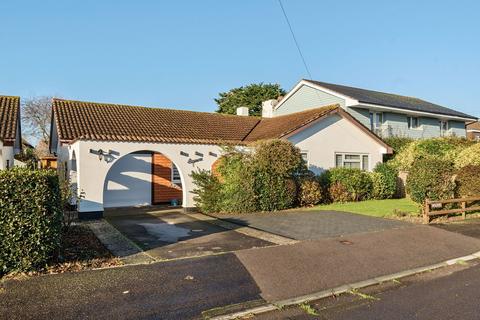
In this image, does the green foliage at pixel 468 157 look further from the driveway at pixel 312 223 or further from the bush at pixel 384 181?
the driveway at pixel 312 223

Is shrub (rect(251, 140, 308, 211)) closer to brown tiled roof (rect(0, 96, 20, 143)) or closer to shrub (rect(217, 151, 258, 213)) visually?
shrub (rect(217, 151, 258, 213))

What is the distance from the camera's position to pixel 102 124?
603 inches

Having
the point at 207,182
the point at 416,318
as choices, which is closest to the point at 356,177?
the point at 207,182

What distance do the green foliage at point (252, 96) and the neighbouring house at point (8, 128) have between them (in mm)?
26975

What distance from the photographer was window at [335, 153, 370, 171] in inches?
754

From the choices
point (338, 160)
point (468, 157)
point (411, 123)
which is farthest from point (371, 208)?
point (411, 123)

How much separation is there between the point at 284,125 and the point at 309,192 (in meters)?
4.31

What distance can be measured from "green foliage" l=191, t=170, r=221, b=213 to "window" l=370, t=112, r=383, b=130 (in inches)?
597

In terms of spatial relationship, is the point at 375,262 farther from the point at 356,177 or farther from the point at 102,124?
the point at 102,124

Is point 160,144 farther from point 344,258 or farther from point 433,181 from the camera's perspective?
point 433,181

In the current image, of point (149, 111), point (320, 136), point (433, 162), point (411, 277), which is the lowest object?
point (411, 277)

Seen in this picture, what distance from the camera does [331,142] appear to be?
18.6 meters

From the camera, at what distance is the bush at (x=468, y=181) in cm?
1334

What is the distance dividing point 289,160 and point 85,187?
25.2 ft
